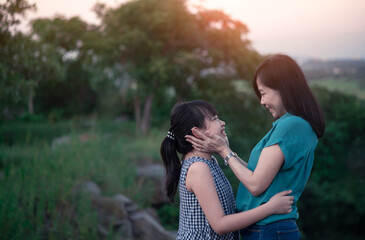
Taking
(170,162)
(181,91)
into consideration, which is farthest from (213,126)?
(181,91)

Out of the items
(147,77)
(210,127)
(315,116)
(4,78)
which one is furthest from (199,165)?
(147,77)

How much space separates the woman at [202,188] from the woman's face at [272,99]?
338mm

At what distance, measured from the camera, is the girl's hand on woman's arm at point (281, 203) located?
5.44ft

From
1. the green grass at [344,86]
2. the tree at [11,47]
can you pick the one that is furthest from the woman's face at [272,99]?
the green grass at [344,86]

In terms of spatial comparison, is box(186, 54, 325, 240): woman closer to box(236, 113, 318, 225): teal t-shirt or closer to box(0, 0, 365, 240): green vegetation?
box(236, 113, 318, 225): teal t-shirt

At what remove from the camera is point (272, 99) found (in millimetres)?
1796

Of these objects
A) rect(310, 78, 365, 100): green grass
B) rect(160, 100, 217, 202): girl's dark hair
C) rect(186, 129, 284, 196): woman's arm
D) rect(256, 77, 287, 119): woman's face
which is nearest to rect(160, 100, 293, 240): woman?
rect(160, 100, 217, 202): girl's dark hair

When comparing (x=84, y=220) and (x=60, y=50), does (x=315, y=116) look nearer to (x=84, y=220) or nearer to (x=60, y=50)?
(x=84, y=220)

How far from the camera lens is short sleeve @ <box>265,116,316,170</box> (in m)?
1.63

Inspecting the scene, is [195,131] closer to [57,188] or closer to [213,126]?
[213,126]

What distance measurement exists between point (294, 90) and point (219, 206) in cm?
76

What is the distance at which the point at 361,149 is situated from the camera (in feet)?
49.9

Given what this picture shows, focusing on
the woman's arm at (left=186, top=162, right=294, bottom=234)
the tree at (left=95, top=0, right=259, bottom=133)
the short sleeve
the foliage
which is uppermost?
the tree at (left=95, top=0, right=259, bottom=133)

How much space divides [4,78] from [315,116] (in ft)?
11.0
